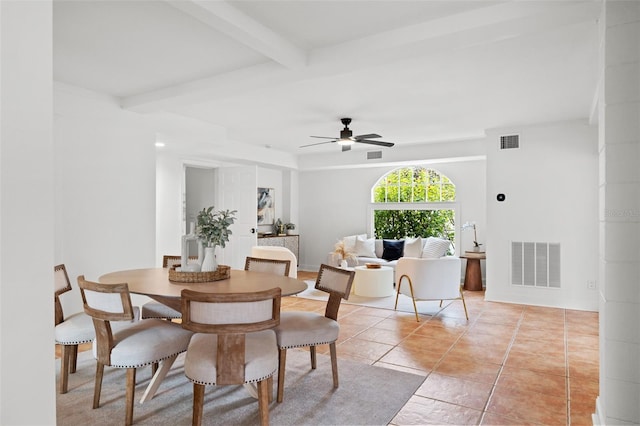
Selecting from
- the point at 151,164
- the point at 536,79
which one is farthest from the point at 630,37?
the point at 151,164

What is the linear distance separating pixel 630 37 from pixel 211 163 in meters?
6.64

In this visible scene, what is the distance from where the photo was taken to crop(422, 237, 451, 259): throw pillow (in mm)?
7000

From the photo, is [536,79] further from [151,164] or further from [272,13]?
[151,164]

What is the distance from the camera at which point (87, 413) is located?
2.53 metres

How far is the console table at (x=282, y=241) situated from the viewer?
8.11 m

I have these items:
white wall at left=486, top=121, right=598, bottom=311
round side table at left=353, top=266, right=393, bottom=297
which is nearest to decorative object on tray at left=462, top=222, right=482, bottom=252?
white wall at left=486, top=121, right=598, bottom=311

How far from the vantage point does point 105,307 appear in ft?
7.75

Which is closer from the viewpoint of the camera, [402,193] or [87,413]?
[87,413]

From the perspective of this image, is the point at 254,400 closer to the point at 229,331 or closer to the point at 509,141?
the point at 229,331

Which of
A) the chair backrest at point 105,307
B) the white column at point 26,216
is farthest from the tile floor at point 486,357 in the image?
the white column at point 26,216

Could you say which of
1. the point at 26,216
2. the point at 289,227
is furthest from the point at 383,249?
the point at 26,216

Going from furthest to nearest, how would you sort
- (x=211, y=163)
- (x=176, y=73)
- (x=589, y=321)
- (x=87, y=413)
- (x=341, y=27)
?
(x=211, y=163) < (x=589, y=321) < (x=176, y=73) < (x=341, y=27) < (x=87, y=413)

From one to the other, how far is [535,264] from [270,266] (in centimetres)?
395

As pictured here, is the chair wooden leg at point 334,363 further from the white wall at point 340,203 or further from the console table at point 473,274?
the white wall at point 340,203
